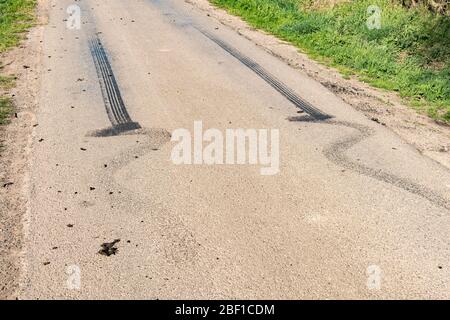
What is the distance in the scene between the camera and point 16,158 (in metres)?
7.30

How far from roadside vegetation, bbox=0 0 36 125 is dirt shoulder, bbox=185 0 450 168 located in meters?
6.71

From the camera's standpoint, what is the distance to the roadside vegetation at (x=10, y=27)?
9516mm

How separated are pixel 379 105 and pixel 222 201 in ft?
16.5

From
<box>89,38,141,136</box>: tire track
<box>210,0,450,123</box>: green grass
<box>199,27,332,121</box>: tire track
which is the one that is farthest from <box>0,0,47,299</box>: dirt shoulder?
<box>210,0,450,123</box>: green grass

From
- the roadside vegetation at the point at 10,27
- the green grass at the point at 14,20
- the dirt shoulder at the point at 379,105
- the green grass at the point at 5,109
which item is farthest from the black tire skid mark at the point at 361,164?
the green grass at the point at 14,20

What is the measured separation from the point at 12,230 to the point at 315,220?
3.56 metres

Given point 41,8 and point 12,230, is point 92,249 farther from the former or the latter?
point 41,8

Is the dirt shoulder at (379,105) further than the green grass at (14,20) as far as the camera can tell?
No

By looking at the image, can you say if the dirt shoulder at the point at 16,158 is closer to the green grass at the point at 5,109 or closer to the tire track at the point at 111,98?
the green grass at the point at 5,109

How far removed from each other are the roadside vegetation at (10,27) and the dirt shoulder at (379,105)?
22.0ft

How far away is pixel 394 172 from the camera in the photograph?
6945 mm

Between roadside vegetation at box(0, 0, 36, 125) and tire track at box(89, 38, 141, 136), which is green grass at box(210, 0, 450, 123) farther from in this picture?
roadside vegetation at box(0, 0, 36, 125)

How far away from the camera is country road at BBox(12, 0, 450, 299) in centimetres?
485
